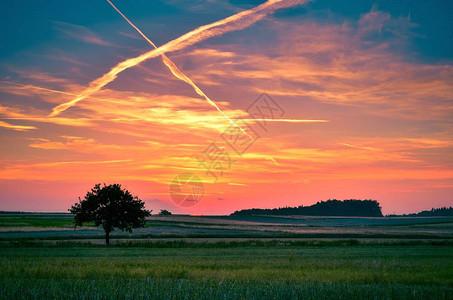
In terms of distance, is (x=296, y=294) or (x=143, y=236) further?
(x=143, y=236)

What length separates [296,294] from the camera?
19375 mm

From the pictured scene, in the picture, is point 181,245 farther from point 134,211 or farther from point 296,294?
point 296,294

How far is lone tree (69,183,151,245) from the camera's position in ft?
227

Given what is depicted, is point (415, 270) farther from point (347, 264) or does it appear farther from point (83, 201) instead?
point (83, 201)

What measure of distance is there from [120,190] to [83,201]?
214 inches

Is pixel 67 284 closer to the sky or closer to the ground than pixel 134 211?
closer to the ground

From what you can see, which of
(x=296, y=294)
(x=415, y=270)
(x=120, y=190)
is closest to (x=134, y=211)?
(x=120, y=190)

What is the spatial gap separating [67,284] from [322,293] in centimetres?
1128

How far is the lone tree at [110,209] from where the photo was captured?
227 ft

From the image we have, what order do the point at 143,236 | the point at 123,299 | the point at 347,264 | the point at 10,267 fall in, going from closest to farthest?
1. the point at 123,299
2. the point at 10,267
3. the point at 347,264
4. the point at 143,236

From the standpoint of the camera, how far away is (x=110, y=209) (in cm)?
6944

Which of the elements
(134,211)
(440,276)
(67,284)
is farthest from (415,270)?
(134,211)

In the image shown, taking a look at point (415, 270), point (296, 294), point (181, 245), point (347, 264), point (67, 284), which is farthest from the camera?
point (181, 245)

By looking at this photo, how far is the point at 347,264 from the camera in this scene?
3675 centimetres
